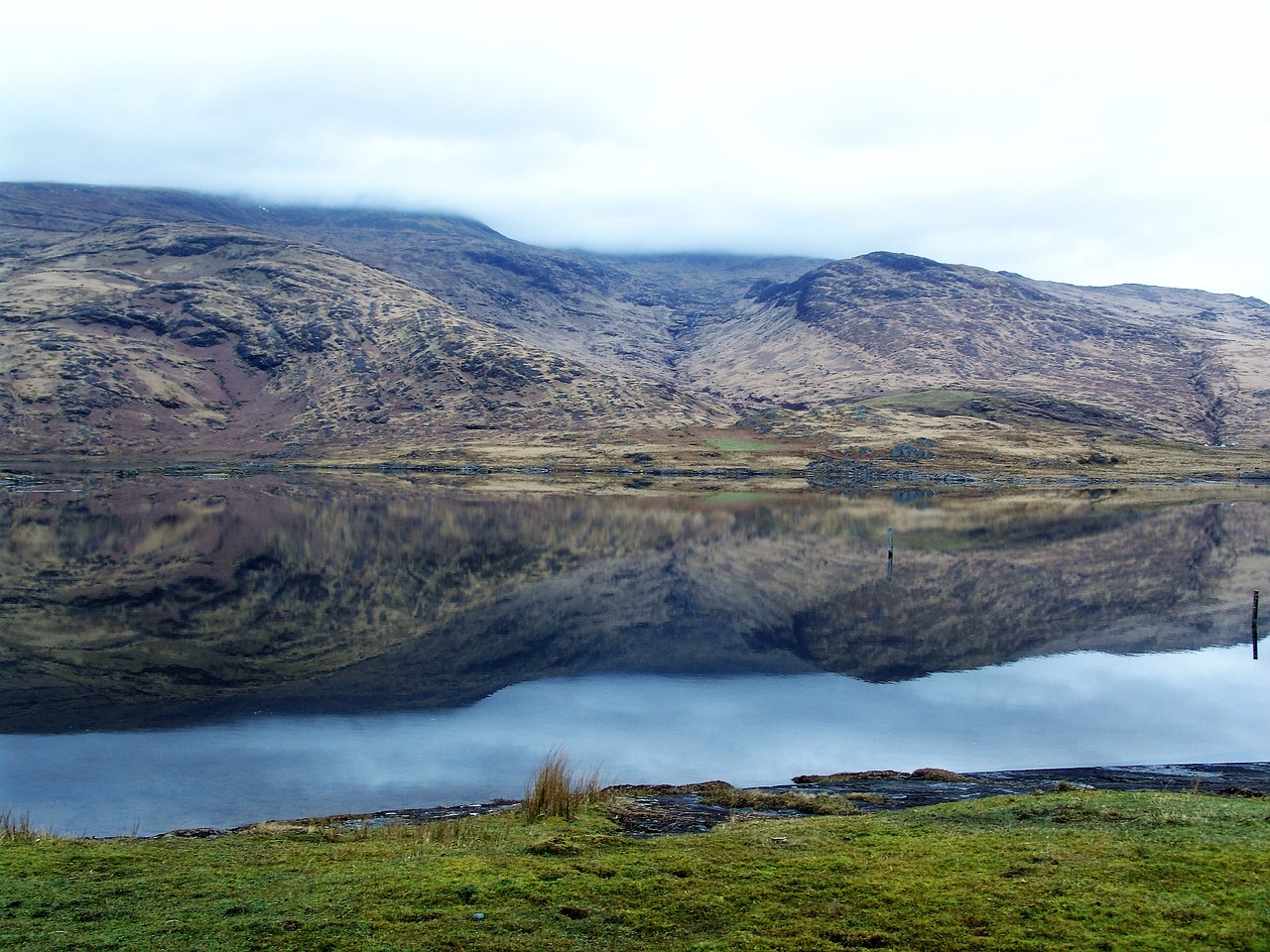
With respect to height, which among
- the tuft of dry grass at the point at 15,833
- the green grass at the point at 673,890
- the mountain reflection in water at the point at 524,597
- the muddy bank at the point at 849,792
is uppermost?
the green grass at the point at 673,890

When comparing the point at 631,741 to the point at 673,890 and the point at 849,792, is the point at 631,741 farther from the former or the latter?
the point at 673,890

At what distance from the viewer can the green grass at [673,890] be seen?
8969mm

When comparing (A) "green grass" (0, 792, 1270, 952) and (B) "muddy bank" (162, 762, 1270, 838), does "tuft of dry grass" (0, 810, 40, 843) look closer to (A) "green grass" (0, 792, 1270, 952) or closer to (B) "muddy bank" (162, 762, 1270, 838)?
(A) "green grass" (0, 792, 1270, 952)

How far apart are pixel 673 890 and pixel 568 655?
1050 inches

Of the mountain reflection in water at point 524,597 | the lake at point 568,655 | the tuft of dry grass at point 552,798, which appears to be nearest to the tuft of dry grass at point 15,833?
the lake at point 568,655

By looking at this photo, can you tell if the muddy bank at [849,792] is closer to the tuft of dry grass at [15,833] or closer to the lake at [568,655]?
the lake at [568,655]

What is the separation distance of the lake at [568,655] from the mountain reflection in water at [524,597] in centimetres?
25

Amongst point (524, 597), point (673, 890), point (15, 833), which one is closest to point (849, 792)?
point (673, 890)

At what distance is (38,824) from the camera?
698 inches

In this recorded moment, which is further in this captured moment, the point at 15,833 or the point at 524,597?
the point at 524,597

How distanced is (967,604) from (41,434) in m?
153

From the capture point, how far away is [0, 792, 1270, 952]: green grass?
29.4 ft

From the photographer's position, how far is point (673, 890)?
34.4ft

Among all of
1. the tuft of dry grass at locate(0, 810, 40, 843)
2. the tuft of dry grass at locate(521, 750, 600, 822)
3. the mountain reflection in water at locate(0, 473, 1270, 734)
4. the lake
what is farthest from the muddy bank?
the mountain reflection in water at locate(0, 473, 1270, 734)
